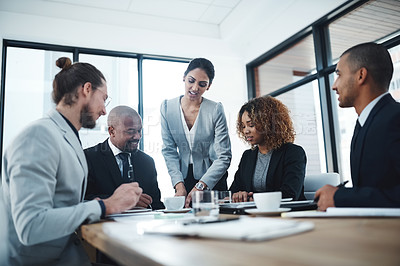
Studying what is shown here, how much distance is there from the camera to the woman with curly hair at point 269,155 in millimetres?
2111

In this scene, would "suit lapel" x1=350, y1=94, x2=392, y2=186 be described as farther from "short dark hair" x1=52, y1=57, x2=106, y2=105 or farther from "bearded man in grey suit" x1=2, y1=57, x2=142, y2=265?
"short dark hair" x1=52, y1=57, x2=106, y2=105

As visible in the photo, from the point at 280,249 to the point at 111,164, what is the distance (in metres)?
1.78

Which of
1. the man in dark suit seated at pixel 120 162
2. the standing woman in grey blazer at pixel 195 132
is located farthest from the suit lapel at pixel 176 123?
the man in dark suit seated at pixel 120 162

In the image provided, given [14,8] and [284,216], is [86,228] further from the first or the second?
[14,8]

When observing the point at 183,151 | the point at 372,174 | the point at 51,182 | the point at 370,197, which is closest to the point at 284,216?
the point at 370,197

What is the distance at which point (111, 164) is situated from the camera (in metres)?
2.14

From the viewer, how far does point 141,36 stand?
488cm

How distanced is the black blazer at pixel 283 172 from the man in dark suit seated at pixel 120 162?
60 centimetres

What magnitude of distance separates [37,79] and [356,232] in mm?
4648

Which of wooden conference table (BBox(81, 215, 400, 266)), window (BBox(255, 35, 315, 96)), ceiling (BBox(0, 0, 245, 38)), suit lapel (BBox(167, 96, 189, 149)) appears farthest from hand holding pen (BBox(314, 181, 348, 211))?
ceiling (BBox(0, 0, 245, 38))

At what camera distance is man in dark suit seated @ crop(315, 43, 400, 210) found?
1069 millimetres

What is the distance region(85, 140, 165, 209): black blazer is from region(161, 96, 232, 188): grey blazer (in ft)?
0.64

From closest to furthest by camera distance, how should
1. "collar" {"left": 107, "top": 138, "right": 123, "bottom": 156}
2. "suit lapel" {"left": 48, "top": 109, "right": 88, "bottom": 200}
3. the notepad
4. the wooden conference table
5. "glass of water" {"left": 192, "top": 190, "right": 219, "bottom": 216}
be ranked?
1. the wooden conference table
2. the notepad
3. "glass of water" {"left": 192, "top": 190, "right": 219, "bottom": 216}
4. "suit lapel" {"left": 48, "top": 109, "right": 88, "bottom": 200}
5. "collar" {"left": 107, "top": 138, "right": 123, "bottom": 156}

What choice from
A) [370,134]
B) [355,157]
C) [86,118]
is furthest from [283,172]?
[86,118]
